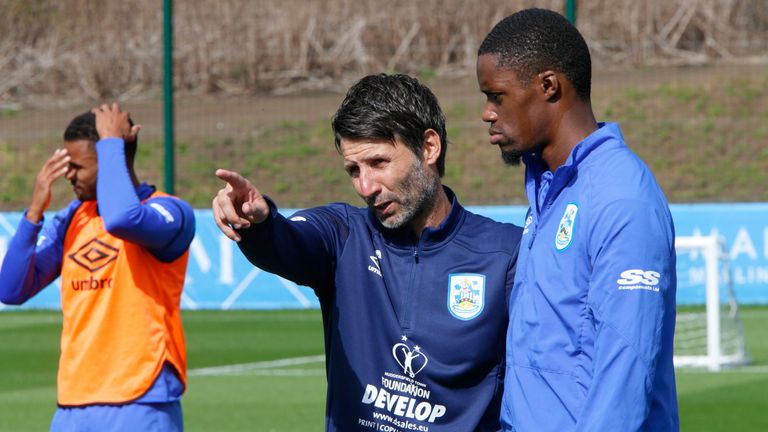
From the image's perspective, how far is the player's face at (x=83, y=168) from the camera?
5285 millimetres

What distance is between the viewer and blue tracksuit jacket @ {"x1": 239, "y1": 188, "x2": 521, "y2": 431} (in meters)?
3.23

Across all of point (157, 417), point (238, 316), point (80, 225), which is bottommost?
point (238, 316)

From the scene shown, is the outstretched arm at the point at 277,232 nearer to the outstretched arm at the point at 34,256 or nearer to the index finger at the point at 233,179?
the index finger at the point at 233,179

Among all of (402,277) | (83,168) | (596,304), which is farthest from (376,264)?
(83,168)

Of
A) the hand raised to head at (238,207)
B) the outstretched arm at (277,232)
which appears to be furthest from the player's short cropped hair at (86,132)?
the hand raised to head at (238,207)

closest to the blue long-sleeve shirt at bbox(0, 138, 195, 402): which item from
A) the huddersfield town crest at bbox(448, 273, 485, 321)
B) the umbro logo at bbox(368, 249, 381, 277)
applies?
the umbro logo at bbox(368, 249, 381, 277)

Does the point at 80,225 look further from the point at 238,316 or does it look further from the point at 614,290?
the point at 238,316

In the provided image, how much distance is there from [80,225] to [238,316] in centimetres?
925

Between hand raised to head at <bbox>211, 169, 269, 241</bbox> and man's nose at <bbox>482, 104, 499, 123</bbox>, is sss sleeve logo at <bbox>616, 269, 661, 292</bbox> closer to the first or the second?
man's nose at <bbox>482, 104, 499, 123</bbox>

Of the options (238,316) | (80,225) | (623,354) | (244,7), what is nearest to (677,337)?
(238,316)

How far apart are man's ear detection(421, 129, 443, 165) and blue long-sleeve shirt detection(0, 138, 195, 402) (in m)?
1.81

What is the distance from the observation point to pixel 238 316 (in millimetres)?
14336

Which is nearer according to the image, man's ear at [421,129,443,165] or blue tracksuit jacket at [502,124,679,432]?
blue tracksuit jacket at [502,124,679,432]

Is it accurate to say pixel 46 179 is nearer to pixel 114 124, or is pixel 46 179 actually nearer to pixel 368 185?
pixel 114 124
